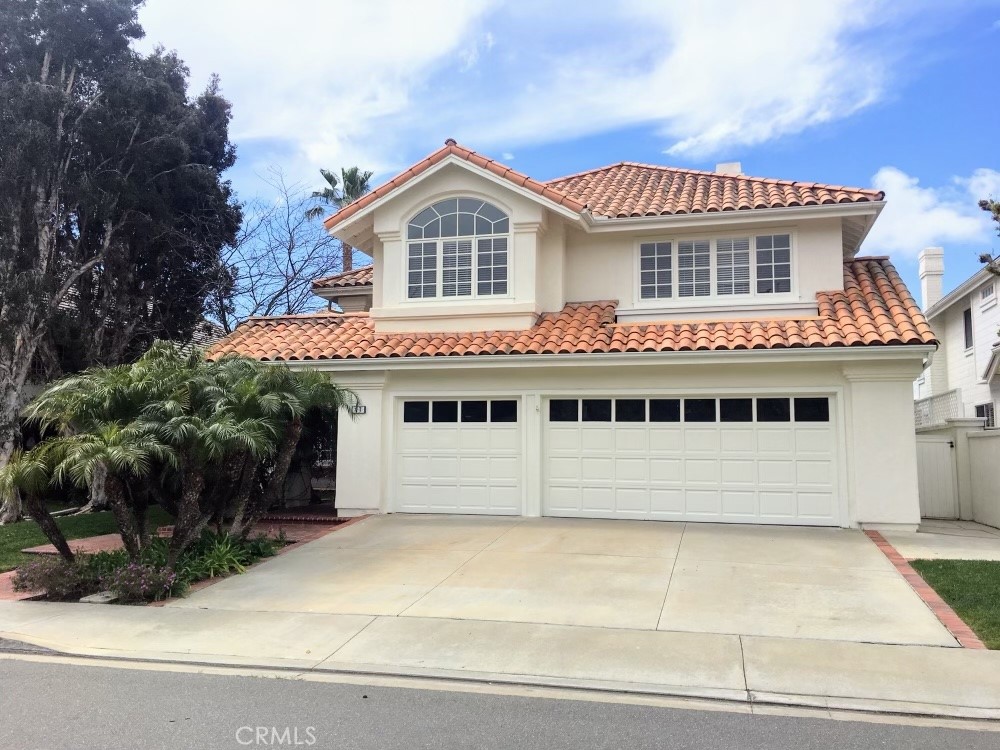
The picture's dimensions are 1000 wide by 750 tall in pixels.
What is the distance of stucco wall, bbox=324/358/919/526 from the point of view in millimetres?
11609

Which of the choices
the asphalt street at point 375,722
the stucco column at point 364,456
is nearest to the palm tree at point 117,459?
the asphalt street at point 375,722

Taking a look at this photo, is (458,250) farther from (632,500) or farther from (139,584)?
(139,584)

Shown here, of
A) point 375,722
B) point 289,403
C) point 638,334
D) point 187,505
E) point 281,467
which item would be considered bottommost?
point 375,722

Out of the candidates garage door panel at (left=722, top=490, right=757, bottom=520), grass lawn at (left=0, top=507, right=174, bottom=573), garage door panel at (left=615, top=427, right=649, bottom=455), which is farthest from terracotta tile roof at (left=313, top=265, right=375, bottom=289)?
garage door panel at (left=722, top=490, right=757, bottom=520)

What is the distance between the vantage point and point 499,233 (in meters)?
14.3

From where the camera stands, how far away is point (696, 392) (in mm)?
12578

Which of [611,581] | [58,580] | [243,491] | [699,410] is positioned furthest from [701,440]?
[58,580]

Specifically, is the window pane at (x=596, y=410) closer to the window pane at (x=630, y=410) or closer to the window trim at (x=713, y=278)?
the window pane at (x=630, y=410)

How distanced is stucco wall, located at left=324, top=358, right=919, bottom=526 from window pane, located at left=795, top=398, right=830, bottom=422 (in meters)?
0.16

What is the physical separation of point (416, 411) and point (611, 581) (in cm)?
613

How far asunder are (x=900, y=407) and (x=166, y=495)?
1070cm

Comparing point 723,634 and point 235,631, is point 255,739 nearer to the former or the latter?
point 235,631

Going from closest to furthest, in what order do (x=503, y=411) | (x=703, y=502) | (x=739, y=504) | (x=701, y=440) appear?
(x=739, y=504) < (x=703, y=502) < (x=701, y=440) < (x=503, y=411)

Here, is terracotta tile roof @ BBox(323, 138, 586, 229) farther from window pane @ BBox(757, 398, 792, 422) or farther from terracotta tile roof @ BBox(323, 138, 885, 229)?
window pane @ BBox(757, 398, 792, 422)
